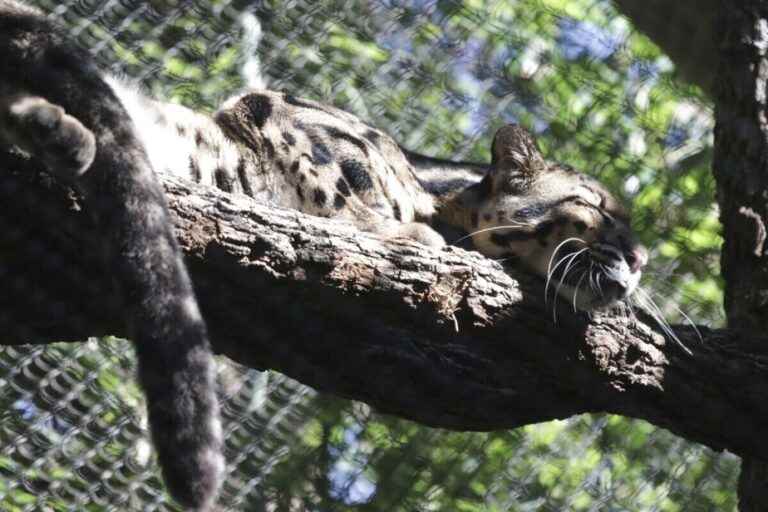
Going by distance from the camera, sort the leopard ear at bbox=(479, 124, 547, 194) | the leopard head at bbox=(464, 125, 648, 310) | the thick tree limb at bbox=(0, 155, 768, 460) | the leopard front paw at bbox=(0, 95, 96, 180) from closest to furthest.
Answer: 1. the leopard front paw at bbox=(0, 95, 96, 180)
2. the thick tree limb at bbox=(0, 155, 768, 460)
3. the leopard head at bbox=(464, 125, 648, 310)
4. the leopard ear at bbox=(479, 124, 547, 194)

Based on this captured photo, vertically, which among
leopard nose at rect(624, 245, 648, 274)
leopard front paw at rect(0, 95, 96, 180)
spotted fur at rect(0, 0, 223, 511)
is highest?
leopard front paw at rect(0, 95, 96, 180)

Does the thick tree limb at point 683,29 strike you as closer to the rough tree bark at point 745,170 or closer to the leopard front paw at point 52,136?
the rough tree bark at point 745,170

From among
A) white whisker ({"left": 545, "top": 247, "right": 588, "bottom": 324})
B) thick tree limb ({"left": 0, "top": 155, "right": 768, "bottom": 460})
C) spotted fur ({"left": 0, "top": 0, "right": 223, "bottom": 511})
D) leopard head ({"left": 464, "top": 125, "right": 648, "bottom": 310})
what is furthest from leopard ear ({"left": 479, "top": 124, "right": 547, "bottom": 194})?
spotted fur ({"left": 0, "top": 0, "right": 223, "bottom": 511})

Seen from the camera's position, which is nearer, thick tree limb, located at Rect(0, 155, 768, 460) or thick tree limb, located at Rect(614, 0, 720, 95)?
thick tree limb, located at Rect(0, 155, 768, 460)

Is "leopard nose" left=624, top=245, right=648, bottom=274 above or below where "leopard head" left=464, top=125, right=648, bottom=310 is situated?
above

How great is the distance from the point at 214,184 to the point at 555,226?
69 centimetres

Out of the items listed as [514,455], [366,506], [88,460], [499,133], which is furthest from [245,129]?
[514,455]

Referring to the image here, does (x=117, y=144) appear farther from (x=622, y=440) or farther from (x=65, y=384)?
(x=622, y=440)

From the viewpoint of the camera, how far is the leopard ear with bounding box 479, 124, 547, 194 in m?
2.36

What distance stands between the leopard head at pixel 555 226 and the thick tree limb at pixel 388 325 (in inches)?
3.0

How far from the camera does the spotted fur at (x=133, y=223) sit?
4.48 feet

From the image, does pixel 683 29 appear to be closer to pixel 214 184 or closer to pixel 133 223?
pixel 214 184

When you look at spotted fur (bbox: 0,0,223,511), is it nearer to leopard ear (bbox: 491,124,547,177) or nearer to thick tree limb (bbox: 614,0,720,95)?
leopard ear (bbox: 491,124,547,177)

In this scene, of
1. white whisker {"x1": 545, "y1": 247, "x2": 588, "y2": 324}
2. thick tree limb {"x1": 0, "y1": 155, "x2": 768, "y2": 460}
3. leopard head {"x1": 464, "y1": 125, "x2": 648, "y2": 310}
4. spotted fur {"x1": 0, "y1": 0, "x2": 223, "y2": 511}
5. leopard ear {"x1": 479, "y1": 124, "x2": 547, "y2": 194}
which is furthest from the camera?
leopard ear {"x1": 479, "y1": 124, "x2": 547, "y2": 194}
